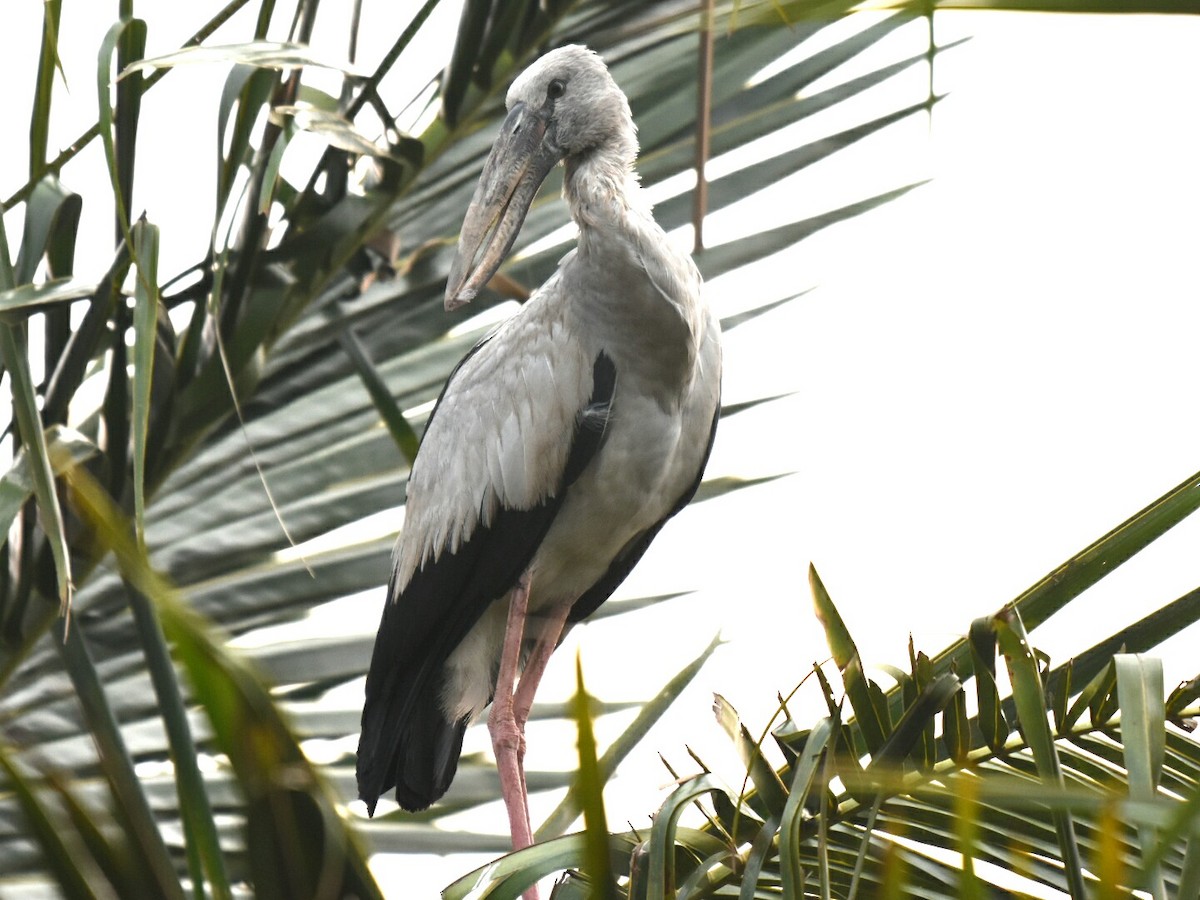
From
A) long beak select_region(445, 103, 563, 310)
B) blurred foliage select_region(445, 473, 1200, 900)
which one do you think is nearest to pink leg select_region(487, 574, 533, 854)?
long beak select_region(445, 103, 563, 310)

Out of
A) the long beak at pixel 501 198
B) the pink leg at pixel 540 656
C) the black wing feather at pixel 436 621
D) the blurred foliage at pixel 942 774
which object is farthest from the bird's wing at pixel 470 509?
the blurred foliage at pixel 942 774

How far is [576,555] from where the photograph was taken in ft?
9.40

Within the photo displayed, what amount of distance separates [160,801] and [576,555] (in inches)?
38.1

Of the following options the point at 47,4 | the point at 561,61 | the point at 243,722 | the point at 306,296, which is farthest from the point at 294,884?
the point at 561,61

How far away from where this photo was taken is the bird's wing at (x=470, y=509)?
8.84ft

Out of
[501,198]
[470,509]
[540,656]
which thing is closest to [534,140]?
[501,198]

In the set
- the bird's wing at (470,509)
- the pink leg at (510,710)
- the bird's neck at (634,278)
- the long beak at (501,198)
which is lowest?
the pink leg at (510,710)

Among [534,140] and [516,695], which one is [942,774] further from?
[516,695]

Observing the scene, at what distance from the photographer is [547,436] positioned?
2711 millimetres

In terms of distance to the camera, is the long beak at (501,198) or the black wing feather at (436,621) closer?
the long beak at (501,198)

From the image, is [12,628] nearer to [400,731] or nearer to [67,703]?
[67,703]

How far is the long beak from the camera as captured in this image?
229 cm

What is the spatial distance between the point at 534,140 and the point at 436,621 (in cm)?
94

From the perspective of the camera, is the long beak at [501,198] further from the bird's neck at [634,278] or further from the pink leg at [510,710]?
the pink leg at [510,710]
